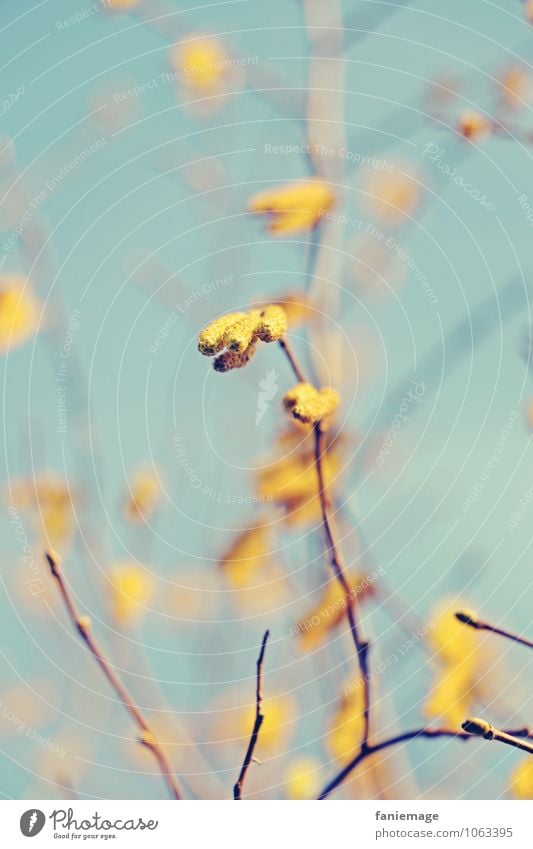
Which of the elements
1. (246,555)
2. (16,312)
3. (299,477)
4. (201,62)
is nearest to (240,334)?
(299,477)

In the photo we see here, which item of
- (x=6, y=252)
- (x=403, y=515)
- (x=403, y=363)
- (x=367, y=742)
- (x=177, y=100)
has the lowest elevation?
(x=367, y=742)

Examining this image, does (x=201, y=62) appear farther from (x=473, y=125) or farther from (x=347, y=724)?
(x=347, y=724)

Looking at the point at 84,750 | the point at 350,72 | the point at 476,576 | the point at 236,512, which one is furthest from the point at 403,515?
the point at 350,72

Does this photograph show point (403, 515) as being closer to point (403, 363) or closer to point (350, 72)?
point (403, 363)

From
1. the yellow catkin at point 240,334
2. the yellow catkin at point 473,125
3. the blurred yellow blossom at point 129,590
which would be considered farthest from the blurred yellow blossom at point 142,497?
the yellow catkin at point 473,125

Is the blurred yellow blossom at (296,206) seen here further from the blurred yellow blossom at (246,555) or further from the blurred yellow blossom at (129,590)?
the blurred yellow blossom at (129,590)

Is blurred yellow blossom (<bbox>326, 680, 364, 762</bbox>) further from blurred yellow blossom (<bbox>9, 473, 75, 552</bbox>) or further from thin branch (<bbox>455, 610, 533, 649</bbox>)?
blurred yellow blossom (<bbox>9, 473, 75, 552</bbox>)

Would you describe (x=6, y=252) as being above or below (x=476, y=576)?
above
